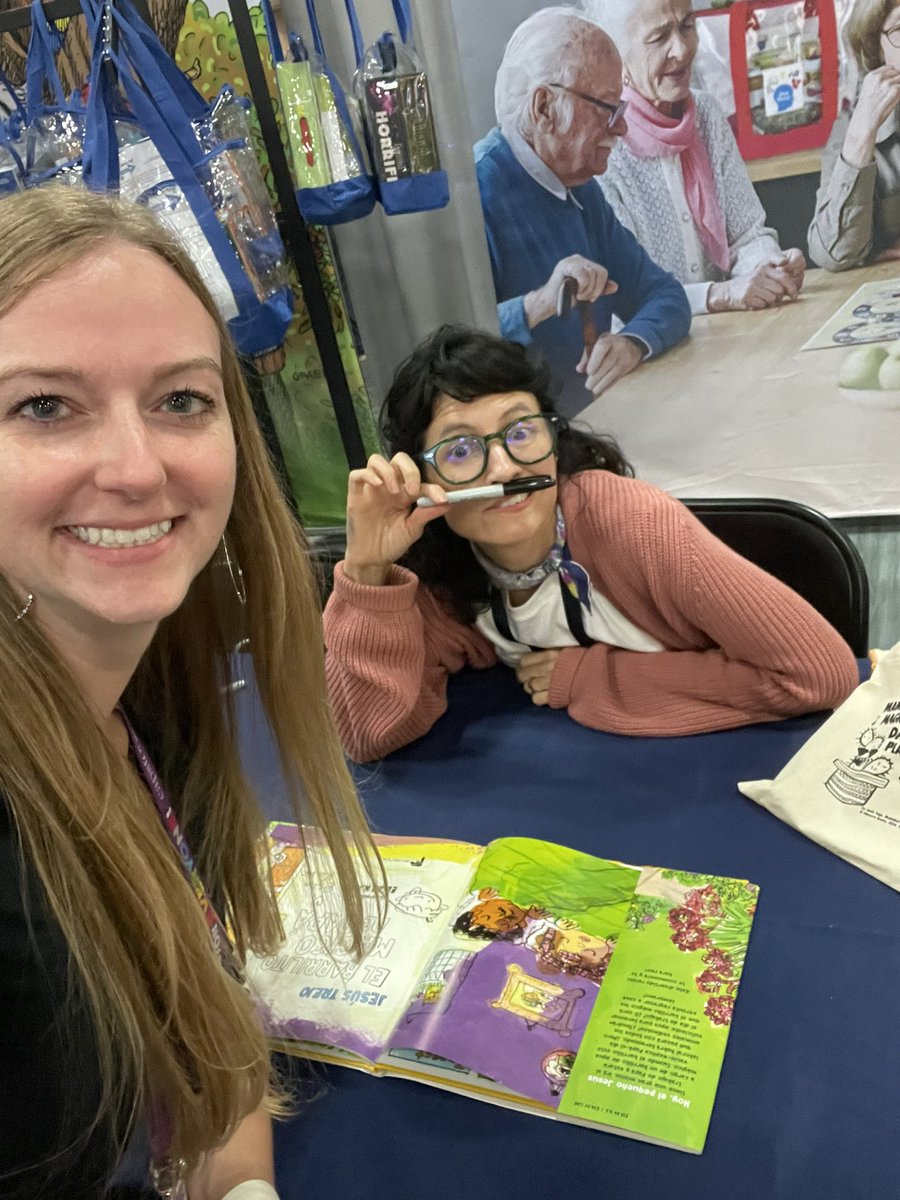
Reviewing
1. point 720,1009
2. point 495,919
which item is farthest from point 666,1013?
point 495,919

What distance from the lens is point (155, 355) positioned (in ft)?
1.99

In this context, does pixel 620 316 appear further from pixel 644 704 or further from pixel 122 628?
pixel 122 628

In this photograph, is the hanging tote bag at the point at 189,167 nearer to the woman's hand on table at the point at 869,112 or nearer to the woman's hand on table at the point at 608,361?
the woman's hand on table at the point at 608,361

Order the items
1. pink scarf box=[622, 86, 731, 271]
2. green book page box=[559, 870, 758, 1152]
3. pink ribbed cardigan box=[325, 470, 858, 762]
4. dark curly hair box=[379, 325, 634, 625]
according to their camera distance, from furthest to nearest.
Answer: pink scarf box=[622, 86, 731, 271] < dark curly hair box=[379, 325, 634, 625] < pink ribbed cardigan box=[325, 470, 858, 762] < green book page box=[559, 870, 758, 1152]

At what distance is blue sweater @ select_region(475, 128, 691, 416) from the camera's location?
1.67m

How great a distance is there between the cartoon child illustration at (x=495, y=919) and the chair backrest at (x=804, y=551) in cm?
70

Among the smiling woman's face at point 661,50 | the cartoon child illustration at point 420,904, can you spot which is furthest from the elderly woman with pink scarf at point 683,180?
the cartoon child illustration at point 420,904

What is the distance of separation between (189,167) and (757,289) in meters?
1.05

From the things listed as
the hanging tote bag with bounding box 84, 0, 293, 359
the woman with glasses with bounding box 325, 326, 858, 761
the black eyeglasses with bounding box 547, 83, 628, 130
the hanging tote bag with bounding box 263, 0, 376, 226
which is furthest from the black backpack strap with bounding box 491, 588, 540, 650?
the black eyeglasses with bounding box 547, 83, 628, 130

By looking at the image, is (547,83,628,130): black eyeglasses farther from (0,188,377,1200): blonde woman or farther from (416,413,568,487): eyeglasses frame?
(0,188,377,1200): blonde woman

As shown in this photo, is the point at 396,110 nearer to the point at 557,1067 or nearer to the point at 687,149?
the point at 687,149

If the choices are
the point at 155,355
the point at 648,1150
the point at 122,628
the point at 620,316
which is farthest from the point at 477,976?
the point at 620,316

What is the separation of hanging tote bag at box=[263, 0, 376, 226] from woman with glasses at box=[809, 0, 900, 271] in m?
0.81

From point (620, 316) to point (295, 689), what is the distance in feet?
3.99
